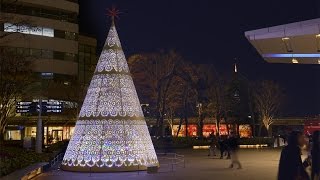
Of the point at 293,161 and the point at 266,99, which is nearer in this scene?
the point at 293,161

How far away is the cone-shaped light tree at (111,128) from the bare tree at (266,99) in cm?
4478

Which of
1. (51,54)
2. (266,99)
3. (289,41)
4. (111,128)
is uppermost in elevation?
(51,54)

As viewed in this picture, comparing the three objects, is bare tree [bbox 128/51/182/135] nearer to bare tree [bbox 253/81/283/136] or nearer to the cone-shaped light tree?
bare tree [bbox 253/81/283/136]

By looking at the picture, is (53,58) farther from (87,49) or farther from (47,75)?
(87,49)

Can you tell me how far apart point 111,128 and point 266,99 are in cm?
4627

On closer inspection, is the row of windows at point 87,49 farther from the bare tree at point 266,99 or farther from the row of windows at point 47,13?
the bare tree at point 266,99

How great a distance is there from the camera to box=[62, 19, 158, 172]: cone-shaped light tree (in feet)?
63.7

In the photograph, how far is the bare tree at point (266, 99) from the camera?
62938 mm

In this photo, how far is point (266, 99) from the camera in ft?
207

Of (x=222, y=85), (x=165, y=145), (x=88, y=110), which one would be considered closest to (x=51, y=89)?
(x=165, y=145)

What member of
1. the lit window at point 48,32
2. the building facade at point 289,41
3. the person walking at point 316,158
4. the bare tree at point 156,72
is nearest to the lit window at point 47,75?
the lit window at point 48,32

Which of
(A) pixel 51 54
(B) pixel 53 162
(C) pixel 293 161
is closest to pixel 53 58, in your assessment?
(A) pixel 51 54

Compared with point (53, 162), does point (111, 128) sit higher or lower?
higher

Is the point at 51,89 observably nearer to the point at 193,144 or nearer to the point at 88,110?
the point at 193,144
